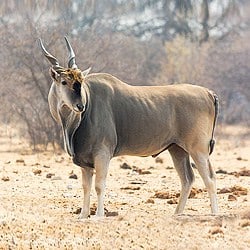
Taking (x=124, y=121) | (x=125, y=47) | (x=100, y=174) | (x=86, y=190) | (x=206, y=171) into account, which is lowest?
(x=125, y=47)

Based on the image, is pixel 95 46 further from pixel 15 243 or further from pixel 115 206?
pixel 15 243

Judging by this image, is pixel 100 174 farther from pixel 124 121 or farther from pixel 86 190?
pixel 124 121

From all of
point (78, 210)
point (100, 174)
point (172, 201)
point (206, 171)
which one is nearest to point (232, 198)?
point (172, 201)

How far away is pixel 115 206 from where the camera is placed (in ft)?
34.4

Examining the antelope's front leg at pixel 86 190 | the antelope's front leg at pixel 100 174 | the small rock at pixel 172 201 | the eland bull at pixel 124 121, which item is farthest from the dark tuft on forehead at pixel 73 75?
the small rock at pixel 172 201

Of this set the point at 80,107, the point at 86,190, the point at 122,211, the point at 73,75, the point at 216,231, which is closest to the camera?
the point at 216,231

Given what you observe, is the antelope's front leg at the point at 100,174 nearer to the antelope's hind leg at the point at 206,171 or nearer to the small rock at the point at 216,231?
the antelope's hind leg at the point at 206,171

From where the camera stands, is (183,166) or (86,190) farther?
(183,166)

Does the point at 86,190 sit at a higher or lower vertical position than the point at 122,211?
higher

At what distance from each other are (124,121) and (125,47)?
899 inches

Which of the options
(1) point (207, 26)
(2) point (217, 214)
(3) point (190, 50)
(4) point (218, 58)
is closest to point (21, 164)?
(2) point (217, 214)

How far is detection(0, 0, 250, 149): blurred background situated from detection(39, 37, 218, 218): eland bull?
11.3m

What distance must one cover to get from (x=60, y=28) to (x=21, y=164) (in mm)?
7028

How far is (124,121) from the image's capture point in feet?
31.3
